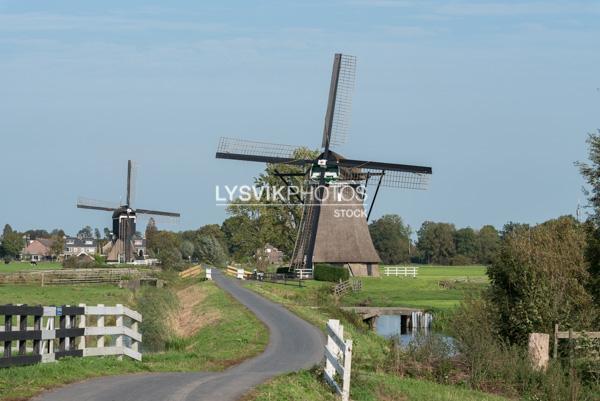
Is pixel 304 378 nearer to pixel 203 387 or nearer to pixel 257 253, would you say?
pixel 203 387

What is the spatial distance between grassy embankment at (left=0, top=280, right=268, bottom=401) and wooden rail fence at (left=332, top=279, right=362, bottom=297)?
8408mm

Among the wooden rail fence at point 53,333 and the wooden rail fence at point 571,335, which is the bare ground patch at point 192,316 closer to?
the wooden rail fence at point 53,333

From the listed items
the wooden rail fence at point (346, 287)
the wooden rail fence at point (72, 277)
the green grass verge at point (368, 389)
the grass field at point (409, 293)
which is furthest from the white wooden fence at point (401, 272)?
the green grass verge at point (368, 389)

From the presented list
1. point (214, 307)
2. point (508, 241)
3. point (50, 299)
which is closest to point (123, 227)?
point (50, 299)

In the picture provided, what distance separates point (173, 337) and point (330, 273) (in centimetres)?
3964

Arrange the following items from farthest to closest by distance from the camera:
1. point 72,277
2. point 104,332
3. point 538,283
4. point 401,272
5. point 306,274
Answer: point 401,272 < point 72,277 < point 306,274 < point 538,283 < point 104,332

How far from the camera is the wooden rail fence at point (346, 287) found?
74219mm

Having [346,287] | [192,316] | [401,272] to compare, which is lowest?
[192,316]

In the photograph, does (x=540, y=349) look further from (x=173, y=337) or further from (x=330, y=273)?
(x=330, y=273)

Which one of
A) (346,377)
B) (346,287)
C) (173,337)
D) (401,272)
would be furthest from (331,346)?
(401,272)

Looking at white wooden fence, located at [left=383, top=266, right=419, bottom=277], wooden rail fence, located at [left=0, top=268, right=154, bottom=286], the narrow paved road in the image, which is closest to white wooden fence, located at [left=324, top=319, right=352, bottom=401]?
the narrow paved road

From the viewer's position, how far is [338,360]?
2011 centimetres

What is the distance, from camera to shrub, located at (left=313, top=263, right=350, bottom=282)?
266 feet

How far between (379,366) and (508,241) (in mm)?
12313
